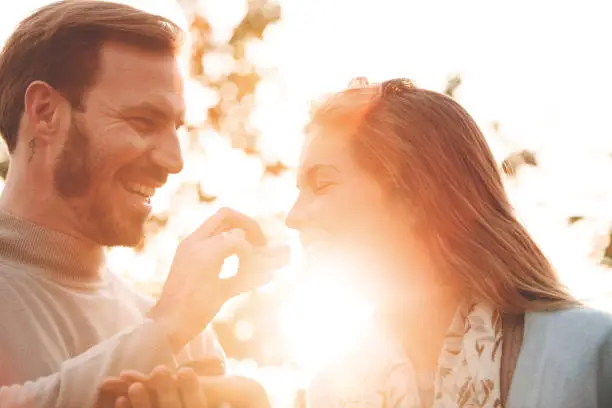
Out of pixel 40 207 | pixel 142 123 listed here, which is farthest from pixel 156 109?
pixel 40 207

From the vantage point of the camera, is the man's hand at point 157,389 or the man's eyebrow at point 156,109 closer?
the man's hand at point 157,389

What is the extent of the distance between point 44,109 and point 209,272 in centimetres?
79

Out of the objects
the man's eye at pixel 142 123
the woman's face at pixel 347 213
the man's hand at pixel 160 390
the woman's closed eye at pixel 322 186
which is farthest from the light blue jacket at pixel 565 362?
the man's eye at pixel 142 123

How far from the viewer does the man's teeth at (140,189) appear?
2.68 m

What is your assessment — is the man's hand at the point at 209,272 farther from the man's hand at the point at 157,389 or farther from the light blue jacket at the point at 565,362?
the light blue jacket at the point at 565,362

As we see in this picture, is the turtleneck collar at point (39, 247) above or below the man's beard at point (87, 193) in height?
below

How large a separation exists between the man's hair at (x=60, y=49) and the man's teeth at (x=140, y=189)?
30 cm

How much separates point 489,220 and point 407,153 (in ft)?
1.12

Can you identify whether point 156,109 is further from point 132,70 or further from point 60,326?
point 60,326

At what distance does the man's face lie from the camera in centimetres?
264

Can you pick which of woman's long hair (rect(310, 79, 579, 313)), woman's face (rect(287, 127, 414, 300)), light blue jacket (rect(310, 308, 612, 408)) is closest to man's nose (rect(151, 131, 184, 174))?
woman's face (rect(287, 127, 414, 300))

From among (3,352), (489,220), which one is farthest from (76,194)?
(489,220)

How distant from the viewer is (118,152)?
2.64m

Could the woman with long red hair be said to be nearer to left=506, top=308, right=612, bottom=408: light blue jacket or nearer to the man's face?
left=506, top=308, right=612, bottom=408: light blue jacket
